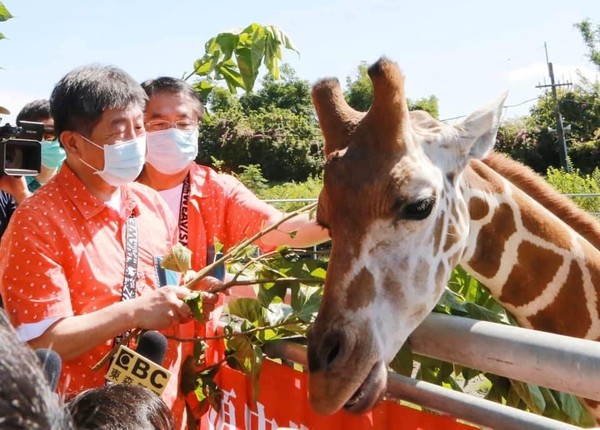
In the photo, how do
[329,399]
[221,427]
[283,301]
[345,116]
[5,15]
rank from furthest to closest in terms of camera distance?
1. [5,15]
2. [221,427]
3. [283,301]
4. [345,116]
5. [329,399]

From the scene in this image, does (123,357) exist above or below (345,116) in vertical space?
below

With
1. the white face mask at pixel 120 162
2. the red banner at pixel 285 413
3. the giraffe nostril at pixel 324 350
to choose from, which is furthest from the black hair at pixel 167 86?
the giraffe nostril at pixel 324 350

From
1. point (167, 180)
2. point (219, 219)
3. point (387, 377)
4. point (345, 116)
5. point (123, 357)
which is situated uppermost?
point (345, 116)

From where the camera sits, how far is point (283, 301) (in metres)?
2.64

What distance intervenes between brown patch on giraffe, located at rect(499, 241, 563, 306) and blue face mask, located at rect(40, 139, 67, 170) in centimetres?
285

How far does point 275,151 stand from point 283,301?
3527cm

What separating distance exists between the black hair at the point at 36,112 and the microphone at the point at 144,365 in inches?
110

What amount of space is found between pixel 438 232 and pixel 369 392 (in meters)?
0.64

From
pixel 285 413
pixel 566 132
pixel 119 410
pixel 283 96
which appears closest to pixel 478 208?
pixel 285 413

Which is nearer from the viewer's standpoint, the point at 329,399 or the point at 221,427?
the point at 329,399

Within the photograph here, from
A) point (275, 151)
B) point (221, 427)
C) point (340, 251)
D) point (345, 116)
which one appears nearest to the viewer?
point (340, 251)

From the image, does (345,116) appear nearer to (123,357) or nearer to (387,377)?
(387,377)

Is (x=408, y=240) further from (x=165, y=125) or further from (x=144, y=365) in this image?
(x=165, y=125)

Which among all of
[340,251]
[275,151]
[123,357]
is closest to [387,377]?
[340,251]
